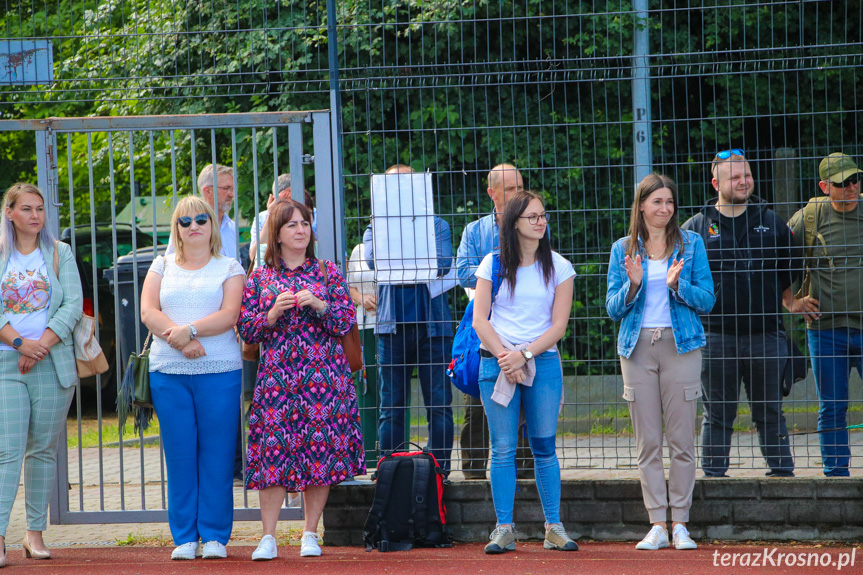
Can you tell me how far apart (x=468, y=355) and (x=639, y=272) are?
101 centimetres

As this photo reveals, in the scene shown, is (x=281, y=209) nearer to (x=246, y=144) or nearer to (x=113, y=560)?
(x=113, y=560)

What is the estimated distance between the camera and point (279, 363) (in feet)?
16.8

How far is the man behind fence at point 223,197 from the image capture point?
5.91 meters

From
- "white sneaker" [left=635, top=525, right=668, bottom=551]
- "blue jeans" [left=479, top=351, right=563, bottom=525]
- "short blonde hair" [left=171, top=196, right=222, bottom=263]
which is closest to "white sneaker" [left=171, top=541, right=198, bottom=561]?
"short blonde hair" [left=171, top=196, right=222, bottom=263]

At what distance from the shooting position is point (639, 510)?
5.44m

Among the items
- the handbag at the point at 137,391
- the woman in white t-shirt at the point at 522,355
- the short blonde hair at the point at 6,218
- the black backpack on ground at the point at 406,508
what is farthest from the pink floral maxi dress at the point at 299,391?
the short blonde hair at the point at 6,218

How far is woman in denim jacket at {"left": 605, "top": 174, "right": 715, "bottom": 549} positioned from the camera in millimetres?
5125

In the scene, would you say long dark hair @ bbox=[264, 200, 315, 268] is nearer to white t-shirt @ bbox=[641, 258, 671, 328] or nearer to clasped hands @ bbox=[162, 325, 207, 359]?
clasped hands @ bbox=[162, 325, 207, 359]

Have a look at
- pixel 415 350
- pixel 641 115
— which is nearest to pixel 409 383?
pixel 415 350

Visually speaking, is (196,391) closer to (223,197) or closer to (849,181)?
(223,197)

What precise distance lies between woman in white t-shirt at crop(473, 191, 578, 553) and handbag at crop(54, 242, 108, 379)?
2081mm

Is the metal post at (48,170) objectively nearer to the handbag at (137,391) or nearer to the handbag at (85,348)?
the handbag at (85,348)

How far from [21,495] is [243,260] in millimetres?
2556

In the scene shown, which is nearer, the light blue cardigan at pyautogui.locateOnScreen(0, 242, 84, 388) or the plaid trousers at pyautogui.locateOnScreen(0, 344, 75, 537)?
the plaid trousers at pyautogui.locateOnScreen(0, 344, 75, 537)
